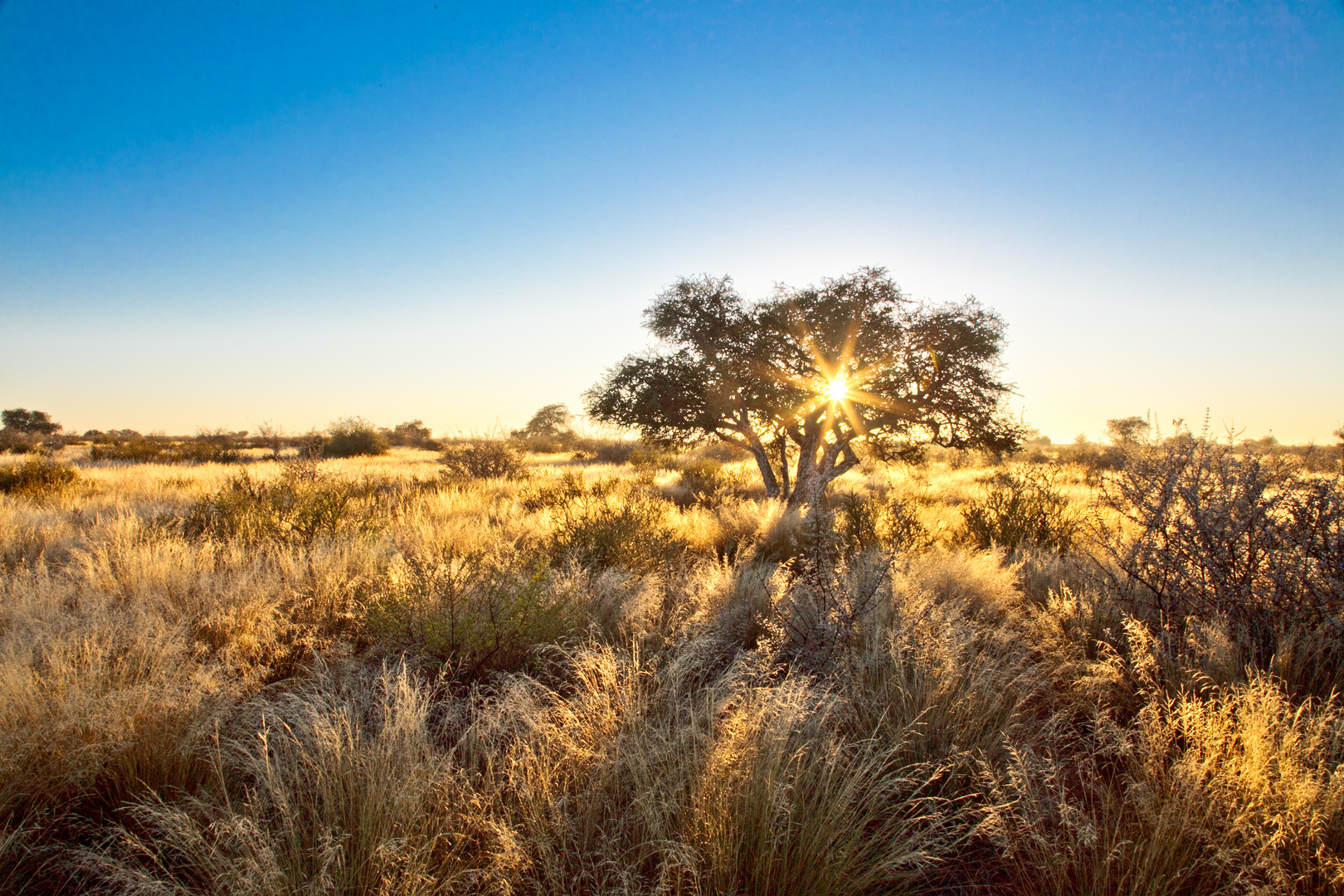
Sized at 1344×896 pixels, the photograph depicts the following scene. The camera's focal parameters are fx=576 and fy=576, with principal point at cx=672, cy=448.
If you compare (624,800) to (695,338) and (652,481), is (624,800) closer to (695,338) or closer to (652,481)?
(695,338)

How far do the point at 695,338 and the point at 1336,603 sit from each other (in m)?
10.8

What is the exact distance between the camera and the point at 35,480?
37.4ft

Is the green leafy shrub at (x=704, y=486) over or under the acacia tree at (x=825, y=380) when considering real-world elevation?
under

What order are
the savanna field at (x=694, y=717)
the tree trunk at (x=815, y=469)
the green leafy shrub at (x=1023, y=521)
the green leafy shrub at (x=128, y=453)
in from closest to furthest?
the savanna field at (x=694, y=717) < the green leafy shrub at (x=1023, y=521) < the tree trunk at (x=815, y=469) < the green leafy shrub at (x=128, y=453)

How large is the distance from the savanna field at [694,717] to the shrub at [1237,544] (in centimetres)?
3

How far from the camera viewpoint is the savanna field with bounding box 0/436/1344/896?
2.08 meters

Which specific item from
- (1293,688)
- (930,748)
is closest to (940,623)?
(930,748)

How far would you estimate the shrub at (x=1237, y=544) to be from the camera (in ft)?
11.9

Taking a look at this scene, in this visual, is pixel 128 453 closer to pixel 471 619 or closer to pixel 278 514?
pixel 278 514

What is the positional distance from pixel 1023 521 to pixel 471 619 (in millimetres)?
7467

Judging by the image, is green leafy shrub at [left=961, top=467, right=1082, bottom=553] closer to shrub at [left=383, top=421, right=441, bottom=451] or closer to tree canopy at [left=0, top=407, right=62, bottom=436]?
shrub at [left=383, top=421, right=441, bottom=451]

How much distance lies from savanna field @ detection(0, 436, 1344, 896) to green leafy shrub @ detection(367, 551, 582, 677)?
3cm

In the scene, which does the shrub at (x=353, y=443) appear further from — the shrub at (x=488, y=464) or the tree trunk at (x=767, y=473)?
the tree trunk at (x=767, y=473)

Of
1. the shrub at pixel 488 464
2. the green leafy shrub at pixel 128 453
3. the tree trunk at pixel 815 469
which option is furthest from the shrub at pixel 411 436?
the tree trunk at pixel 815 469
